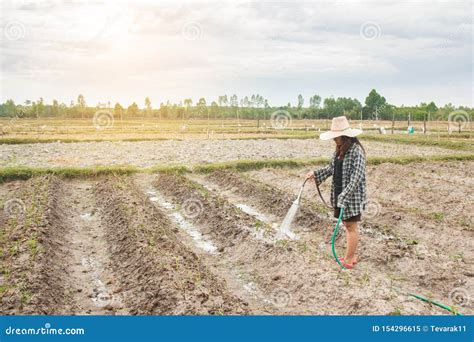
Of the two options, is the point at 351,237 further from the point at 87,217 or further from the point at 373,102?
the point at 373,102

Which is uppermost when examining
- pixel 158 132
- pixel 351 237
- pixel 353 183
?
pixel 353 183

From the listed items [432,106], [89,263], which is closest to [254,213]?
[89,263]

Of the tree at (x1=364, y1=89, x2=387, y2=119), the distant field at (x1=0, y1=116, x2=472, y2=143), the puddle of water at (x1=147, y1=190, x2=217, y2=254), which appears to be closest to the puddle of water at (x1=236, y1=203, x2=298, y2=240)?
the puddle of water at (x1=147, y1=190, x2=217, y2=254)

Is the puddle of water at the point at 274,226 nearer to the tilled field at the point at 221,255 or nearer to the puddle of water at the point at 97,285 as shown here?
the tilled field at the point at 221,255

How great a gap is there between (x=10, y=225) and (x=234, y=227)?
13.6 feet

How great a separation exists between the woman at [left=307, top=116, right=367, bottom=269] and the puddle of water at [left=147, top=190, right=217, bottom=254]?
100 inches

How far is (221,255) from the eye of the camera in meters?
7.88

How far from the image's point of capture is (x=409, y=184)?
42.8 ft

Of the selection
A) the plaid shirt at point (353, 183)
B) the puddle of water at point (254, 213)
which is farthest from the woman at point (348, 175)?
the puddle of water at point (254, 213)

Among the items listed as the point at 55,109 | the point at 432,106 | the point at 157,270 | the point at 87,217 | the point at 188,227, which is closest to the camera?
the point at 157,270

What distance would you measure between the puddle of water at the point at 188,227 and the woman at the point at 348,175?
254cm

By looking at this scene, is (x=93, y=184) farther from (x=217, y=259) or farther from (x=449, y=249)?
(x=449, y=249)

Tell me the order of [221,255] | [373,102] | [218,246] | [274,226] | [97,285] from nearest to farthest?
1. [97,285]
2. [221,255]
3. [218,246]
4. [274,226]
5. [373,102]

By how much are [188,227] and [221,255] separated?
6.11 feet
